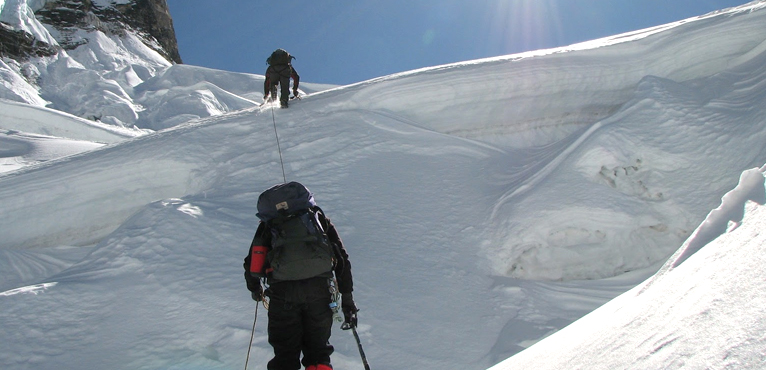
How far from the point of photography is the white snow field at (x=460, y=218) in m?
2.55

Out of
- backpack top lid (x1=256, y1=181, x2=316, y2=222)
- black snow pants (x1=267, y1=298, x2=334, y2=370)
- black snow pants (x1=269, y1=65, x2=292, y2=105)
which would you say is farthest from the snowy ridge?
black snow pants (x1=269, y1=65, x2=292, y2=105)

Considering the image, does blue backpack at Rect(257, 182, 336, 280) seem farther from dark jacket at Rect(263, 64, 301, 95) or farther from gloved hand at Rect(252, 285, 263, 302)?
dark jacket at Rect(263, 64, 301, 95)

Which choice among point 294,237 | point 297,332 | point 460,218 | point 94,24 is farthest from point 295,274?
point 94,24

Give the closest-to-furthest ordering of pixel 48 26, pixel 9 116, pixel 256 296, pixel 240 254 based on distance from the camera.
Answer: pixel 256 296, pixel 240 254, pixel 9 116, pixel 48 26

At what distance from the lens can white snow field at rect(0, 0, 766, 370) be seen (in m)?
2.55

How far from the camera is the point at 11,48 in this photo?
1607 inches

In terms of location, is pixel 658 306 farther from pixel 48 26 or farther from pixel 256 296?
pixel 48 26

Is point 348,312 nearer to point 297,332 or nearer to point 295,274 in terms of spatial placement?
point 297,332

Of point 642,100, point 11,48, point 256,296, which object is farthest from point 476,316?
point 11,48

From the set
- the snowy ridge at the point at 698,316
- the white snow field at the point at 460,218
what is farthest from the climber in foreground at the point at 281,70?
the snowy ridge at the point at 698,316

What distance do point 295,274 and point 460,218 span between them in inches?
149

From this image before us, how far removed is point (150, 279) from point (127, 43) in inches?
2114

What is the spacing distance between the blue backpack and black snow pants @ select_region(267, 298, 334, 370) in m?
0.20

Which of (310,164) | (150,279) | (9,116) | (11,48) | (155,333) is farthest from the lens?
(11,48)
